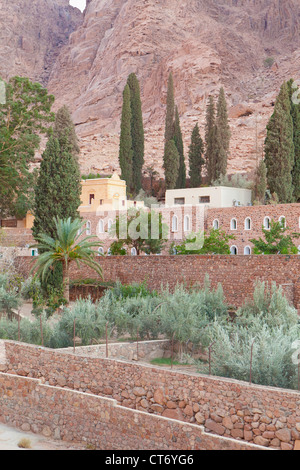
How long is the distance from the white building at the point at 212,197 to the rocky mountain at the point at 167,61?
110ft

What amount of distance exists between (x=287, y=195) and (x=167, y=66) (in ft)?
189

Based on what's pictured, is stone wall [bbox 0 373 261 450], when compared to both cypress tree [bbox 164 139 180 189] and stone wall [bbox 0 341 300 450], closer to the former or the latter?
stone wall [bbox 0 341 300 450]

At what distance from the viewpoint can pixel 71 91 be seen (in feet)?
348

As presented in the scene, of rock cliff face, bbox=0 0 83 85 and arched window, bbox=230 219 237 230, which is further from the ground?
rock cliff face, bbox=0 0 83 85

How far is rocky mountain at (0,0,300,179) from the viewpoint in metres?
82.7

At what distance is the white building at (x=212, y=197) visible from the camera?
34969 millimetres

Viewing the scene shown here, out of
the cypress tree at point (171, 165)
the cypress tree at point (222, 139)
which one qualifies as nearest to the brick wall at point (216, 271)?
→ the cypress tree at point (171, 165)

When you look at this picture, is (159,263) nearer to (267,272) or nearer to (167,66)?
(267,272)

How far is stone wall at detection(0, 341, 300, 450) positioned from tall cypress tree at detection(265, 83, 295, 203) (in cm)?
2206

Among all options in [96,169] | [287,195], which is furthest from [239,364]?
[96,169]

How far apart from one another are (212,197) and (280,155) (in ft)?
14.5

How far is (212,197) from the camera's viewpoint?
3525 cm

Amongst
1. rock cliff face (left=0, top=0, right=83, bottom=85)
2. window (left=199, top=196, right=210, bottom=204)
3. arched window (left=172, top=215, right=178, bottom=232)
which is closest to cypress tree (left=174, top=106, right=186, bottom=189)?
window (left=199, top=196, right=210, bottom=204)

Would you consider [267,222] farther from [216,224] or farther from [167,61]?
[167,61]
